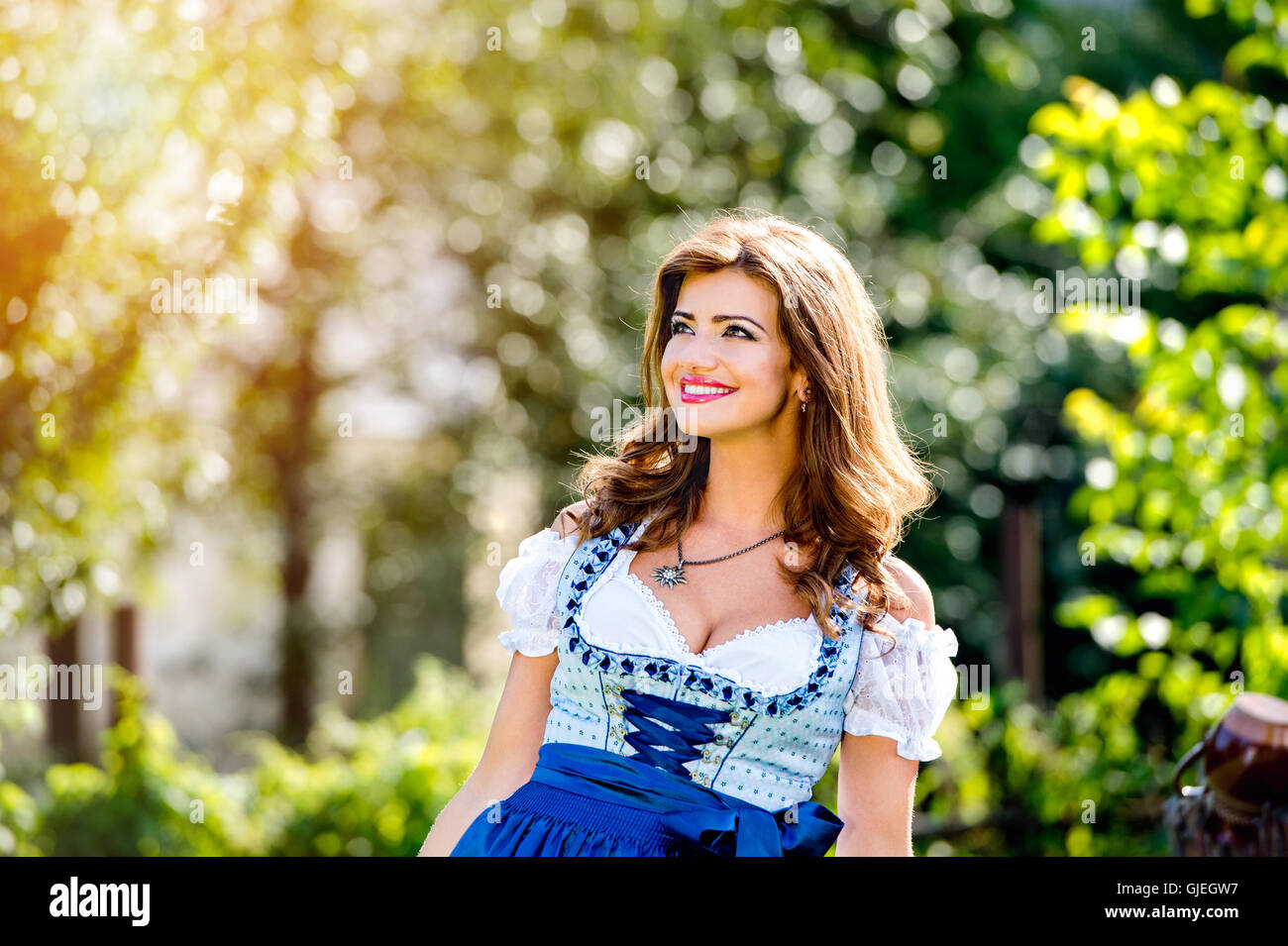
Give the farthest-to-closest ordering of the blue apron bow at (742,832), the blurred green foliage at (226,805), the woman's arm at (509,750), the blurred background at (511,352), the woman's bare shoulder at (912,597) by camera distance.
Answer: the blurred green foliage at (226,805) → the blurred background at (511,352) → the woman's bare shoulder at (912,597) → the woman's arm at (509,750) → the blue apron bow at (742,832)

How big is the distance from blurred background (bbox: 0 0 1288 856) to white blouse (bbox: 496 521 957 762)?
1.59m

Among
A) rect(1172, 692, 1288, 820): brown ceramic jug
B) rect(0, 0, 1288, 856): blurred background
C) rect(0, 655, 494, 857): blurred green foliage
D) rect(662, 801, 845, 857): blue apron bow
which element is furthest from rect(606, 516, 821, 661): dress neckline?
rect(0, 655, 494, 857): blurred green foliage

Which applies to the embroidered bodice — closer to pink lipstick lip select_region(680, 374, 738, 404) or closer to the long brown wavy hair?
the long brown wavy hair

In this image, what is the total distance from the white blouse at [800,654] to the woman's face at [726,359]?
0.31 m

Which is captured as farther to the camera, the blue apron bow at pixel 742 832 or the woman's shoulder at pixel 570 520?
the woman's shoulder at pixel 570 520

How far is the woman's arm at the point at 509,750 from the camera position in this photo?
2064 millimetres

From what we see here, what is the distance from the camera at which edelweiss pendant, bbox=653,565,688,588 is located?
2.15 m

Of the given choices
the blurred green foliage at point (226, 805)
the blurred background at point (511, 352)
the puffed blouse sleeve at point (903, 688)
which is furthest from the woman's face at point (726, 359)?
the blurred green foliage at point (226, 805)

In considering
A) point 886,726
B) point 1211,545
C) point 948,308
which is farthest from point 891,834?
point 948,308

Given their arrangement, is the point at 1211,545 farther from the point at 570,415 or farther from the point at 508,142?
the point at 508,142

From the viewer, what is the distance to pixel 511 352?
8.09 metres

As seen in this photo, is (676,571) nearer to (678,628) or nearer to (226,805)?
(678,628)

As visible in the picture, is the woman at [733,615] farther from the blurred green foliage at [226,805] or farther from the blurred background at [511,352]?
the blurred green foliage at [226,805]

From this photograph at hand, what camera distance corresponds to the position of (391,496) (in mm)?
8773
